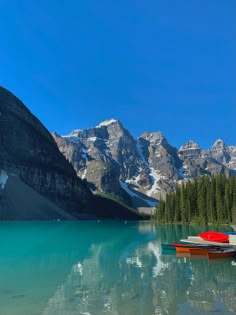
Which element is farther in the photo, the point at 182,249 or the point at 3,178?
the point at 3,178

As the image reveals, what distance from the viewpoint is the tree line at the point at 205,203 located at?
9925 cm

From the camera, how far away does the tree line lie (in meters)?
99.2

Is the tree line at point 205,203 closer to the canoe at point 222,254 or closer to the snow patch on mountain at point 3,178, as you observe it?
the canoe at point 222,254

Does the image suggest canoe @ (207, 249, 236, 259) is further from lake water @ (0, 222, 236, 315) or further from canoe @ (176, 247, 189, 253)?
canoe @ (176, 247, 189, 253)

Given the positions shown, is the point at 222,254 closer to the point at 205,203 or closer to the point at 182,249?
the point at 182,249

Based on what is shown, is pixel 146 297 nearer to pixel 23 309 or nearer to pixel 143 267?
pixel 23 309

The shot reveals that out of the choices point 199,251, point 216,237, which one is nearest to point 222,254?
point 199,251

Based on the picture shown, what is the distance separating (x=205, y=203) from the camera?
11019 centimetres

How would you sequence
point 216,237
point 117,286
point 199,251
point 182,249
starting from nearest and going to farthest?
point 117,286 < point 199,251 < point 182,249 < point 216,237

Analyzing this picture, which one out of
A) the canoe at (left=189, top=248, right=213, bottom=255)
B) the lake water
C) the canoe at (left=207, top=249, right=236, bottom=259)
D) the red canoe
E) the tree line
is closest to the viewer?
the lake water

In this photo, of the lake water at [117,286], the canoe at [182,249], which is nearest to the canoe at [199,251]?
the canoe at [182,249]

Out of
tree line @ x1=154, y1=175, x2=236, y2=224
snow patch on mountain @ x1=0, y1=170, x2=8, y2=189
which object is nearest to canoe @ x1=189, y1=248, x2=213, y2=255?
tree line @ x1=154, y1=175, x2=236, y2=224

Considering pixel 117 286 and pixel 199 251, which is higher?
pixel 199 251

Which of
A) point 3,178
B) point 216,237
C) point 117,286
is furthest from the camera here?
point 3,178
